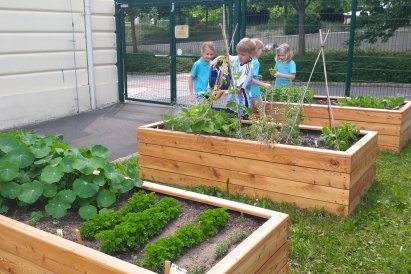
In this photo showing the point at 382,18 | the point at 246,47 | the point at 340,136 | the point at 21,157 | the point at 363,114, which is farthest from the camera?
the point at 382,18

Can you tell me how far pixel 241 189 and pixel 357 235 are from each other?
4.07ft

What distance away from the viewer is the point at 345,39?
9133 millimetres

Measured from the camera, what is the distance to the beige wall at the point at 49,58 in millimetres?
8086

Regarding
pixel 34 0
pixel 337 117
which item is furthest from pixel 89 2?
pixel 337 117

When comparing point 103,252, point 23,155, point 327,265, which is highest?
point 23,155

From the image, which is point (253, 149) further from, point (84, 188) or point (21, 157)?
point (21, 157)

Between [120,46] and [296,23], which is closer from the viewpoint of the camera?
[296,23]

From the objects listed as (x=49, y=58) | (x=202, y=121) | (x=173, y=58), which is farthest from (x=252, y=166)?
(x=49, y=58)

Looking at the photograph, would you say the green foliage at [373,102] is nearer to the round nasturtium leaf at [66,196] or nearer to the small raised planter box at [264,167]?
the small raised planter box at [264,167]

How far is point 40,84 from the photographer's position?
870cm

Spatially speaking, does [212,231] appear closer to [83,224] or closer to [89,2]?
[83,224]

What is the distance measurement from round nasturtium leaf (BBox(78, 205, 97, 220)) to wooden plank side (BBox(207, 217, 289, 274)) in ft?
3.45

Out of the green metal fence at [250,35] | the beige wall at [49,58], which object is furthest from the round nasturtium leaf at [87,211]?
the green metal fence at [250,35]

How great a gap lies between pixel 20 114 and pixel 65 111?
1.09m
